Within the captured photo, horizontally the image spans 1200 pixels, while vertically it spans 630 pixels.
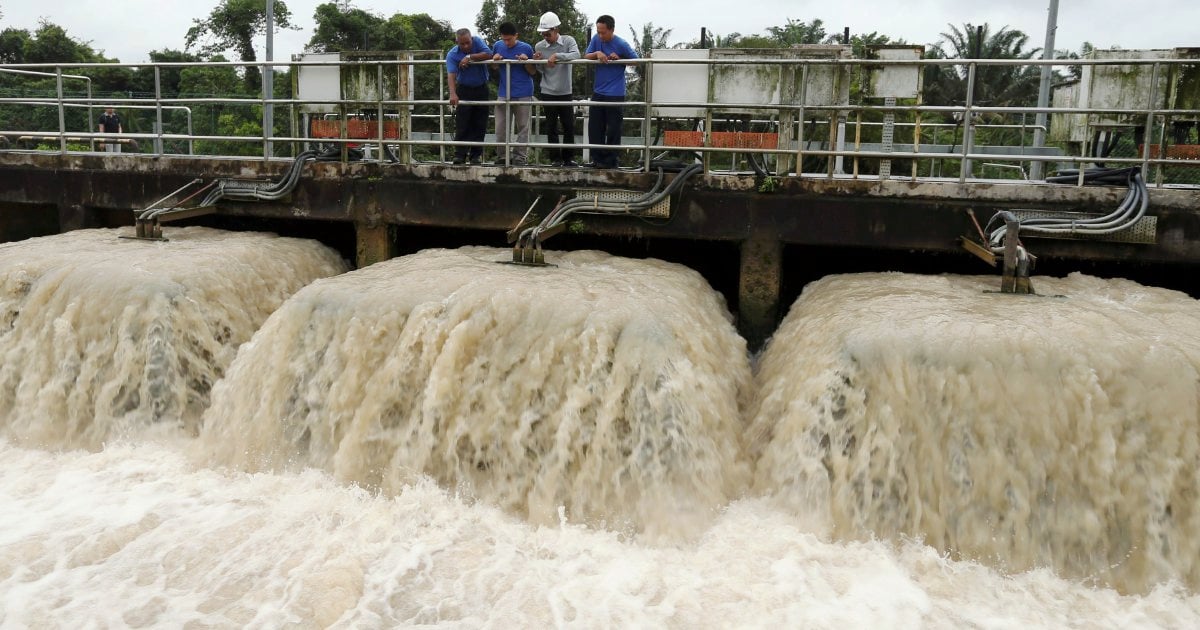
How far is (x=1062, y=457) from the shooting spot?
5.82 m

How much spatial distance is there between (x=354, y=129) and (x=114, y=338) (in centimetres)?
407

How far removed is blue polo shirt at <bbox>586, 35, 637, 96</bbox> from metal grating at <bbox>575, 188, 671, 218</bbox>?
1.17m

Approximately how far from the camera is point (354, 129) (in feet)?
36.2

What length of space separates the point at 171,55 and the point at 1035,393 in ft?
164

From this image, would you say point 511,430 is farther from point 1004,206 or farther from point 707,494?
point 1004,206

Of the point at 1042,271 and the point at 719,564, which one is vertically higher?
the point at 1042,271

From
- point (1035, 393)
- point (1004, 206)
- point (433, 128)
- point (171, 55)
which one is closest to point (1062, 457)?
point (1035, 393)

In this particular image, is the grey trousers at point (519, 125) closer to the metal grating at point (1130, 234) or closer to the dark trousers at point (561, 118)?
the dark trousers at point (561, 118)

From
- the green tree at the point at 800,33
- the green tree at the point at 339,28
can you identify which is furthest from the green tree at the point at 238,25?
the green tree at the point at 800,33

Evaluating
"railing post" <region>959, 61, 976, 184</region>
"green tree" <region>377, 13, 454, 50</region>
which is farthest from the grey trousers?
"green tree" <region>377, 13, 454, 50</region>

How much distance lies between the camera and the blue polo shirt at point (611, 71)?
9.41m

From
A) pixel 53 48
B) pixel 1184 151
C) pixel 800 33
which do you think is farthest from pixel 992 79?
pixel 53 48

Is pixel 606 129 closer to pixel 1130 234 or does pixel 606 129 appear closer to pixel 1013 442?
pixel 1130 234

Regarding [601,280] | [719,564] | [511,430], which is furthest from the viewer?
[601,280]
